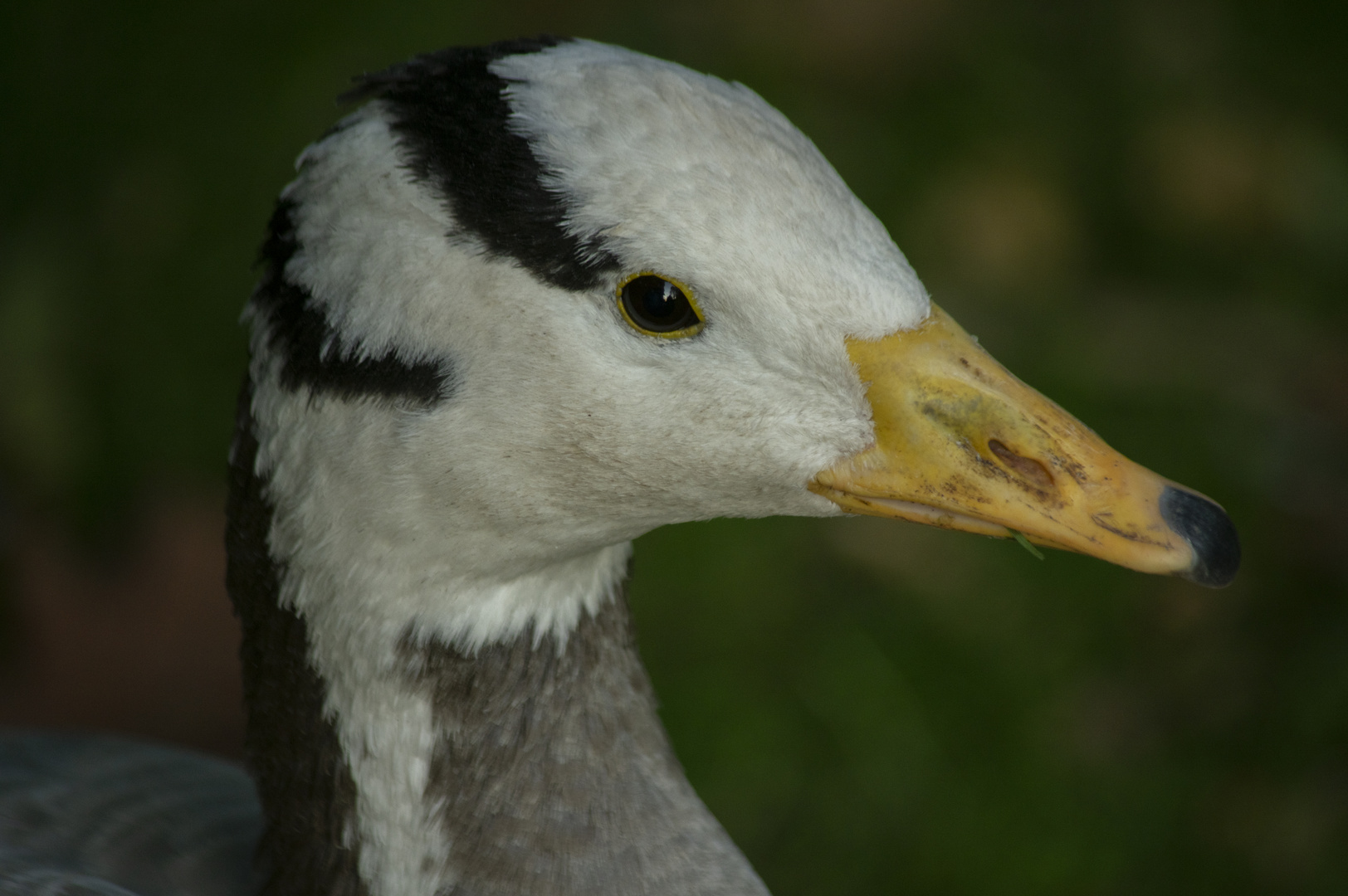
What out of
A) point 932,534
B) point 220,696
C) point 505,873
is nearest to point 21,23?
point 220,696

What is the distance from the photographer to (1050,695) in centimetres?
309

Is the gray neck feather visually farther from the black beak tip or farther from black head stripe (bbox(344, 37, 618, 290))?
the black beak tip

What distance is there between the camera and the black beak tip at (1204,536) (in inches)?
52.2

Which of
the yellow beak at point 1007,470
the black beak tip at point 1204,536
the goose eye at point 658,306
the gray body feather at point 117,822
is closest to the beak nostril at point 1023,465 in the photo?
the yellow beak at point 1007,470

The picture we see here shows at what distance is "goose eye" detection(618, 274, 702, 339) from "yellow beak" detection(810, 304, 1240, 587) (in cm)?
18

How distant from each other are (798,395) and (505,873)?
72 cm

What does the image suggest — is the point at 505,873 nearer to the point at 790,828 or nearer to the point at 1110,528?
the point at 1110,528

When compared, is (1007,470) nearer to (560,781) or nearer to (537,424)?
(537,424)

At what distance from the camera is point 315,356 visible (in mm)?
1403

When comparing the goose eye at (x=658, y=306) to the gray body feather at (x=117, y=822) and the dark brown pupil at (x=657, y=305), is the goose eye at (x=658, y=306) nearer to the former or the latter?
the dark brown pupil at (x=657, y=305)

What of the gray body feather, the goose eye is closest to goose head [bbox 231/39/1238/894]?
the goose eye

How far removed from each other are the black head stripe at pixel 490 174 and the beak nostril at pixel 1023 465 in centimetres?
47

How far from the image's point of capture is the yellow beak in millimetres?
1334

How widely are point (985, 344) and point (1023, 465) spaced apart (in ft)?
7.34
